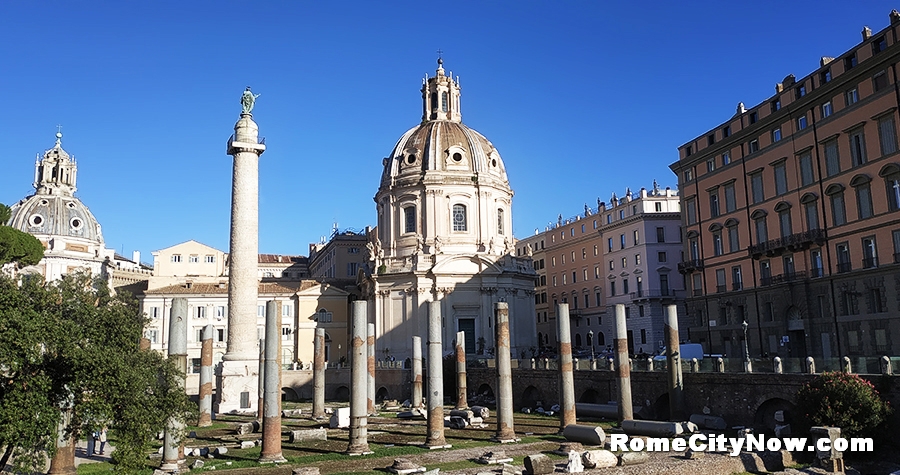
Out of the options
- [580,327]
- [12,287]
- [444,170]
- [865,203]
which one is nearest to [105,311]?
[12,287]

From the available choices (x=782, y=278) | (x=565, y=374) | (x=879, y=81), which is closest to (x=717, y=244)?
(x=782, y=278)

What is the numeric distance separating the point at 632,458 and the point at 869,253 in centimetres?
2191

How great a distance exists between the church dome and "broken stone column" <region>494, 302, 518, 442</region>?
75.9 m

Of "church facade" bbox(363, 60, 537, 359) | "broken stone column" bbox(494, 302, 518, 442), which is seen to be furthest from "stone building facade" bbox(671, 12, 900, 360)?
"broken stone column" bbox(494, 302, 518, 442)

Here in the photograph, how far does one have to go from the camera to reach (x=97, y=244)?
92.1 metres

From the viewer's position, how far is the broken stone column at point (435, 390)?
84.5 ft

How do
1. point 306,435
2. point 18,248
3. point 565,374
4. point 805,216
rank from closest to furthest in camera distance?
point 306,435 < point 565,374 < point 805,216 < point 18,248

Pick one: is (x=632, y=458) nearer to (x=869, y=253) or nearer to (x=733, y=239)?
(x=869, y=253)

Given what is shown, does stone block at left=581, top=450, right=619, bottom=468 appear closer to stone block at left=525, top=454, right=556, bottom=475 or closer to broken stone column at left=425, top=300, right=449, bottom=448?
stone block at left=525, top=454, right=556, bottom=475

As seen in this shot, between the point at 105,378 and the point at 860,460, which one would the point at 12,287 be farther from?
the point at 860,460

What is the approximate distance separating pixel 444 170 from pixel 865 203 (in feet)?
113

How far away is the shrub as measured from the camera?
897 inches

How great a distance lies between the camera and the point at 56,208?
8988cm

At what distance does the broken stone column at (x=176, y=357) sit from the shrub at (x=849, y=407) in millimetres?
19375
